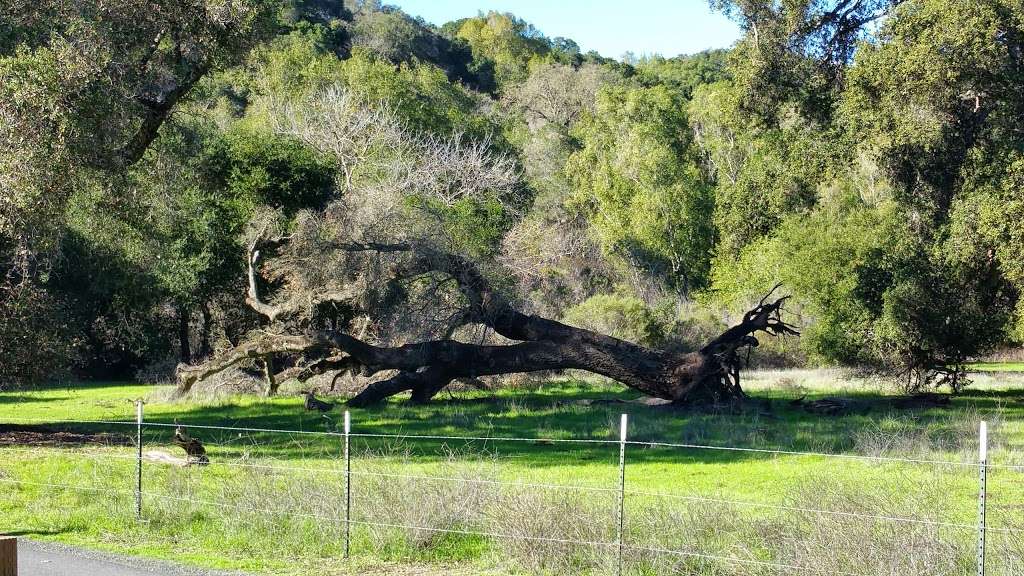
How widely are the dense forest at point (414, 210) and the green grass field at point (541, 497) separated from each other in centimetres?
481

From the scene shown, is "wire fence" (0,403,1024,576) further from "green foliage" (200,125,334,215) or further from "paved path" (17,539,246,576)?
"green foliage" (200,125,334,215)

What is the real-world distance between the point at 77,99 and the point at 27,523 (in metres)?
8.56

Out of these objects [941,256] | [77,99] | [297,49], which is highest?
[297,49]

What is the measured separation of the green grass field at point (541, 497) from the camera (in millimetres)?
9312

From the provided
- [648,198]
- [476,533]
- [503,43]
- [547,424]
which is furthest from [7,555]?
[503,43]

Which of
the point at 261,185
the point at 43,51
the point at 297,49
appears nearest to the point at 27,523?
the point at 43,51

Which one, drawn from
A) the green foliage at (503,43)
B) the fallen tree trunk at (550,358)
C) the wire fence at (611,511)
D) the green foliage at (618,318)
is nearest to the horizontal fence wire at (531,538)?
the wire fence at (611,511)

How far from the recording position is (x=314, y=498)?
11.2 metres

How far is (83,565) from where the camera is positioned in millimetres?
10016

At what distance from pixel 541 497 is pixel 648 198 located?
1938 inches

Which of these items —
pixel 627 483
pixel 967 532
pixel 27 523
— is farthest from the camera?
pixel 627 483

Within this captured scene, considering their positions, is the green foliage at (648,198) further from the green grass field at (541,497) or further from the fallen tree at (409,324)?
the green grass field at (541,497)

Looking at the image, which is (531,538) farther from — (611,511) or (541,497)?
(611,511)

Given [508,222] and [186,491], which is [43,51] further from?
[508,222]
